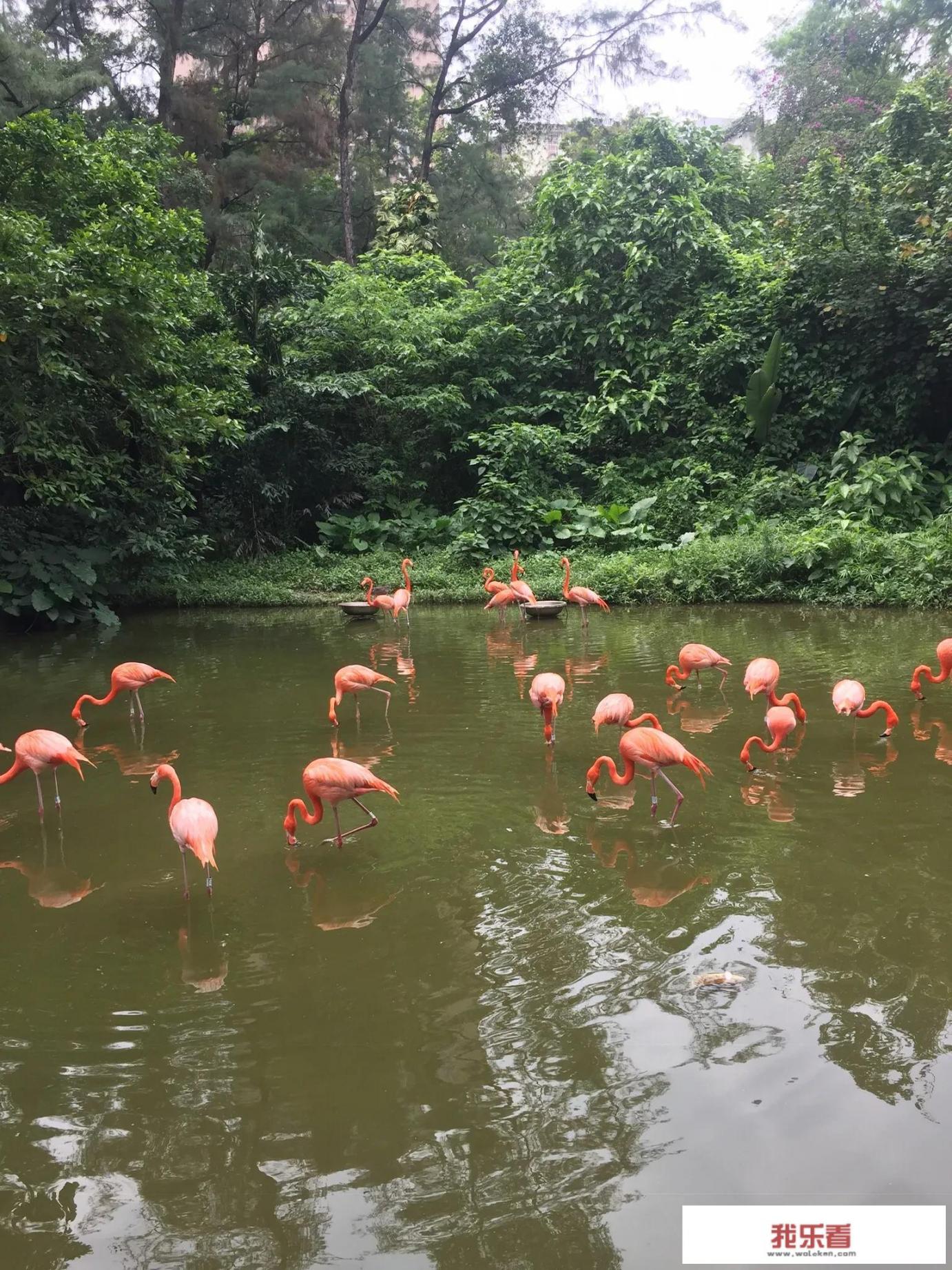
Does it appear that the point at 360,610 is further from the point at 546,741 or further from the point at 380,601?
the point at 546,741

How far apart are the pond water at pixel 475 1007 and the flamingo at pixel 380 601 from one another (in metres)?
5.16

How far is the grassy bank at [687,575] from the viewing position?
37.7ft

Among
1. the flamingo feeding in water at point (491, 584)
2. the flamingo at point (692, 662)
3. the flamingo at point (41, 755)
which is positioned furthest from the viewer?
the flamingo feeding in water at point (491, 584)

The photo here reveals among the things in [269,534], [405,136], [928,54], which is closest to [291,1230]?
[269,534]

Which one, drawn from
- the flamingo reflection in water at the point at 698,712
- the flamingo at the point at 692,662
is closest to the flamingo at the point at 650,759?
the flamingo reflection in water at the point at 698,712

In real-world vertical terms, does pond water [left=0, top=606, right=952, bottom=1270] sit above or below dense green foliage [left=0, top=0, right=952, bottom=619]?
below

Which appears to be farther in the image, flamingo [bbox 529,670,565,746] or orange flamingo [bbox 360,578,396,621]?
orange flamingo [bbox 360,578,396,621]

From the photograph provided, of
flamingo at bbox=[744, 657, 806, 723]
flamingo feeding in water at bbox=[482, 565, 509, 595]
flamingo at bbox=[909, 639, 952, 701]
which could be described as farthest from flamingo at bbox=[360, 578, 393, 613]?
flamingo at bbox=[909, 639, 952, 701]

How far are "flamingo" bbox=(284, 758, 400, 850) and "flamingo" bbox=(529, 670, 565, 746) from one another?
1.50 meters

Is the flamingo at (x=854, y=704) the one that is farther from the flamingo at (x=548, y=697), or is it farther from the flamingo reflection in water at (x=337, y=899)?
the flamingo reflection in water at (x=337, y=899)

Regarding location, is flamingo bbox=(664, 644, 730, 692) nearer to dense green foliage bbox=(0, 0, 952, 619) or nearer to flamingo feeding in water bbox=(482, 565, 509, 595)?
flamingo feeding in water bbox=(482, 565, 509, 595)

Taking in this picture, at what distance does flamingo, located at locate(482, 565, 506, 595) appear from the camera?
38.7 feet

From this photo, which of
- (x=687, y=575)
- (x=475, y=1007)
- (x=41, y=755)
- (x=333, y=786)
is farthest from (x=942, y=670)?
(x=687, y=575)

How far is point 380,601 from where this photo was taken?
11.2m
